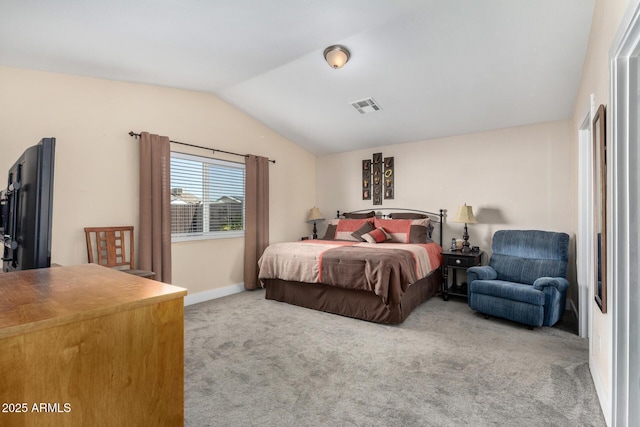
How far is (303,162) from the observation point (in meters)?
5.80

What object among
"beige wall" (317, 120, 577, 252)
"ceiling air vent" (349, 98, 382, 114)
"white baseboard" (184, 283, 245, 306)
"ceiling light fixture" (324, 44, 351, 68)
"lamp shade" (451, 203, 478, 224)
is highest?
"ceiling light fixture" (324, 44, 351, 68)

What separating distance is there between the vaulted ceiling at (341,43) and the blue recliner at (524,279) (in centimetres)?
152

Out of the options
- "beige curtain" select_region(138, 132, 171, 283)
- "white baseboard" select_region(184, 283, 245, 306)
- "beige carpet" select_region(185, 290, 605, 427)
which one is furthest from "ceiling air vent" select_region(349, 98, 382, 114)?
"white baseboard" select_region(184, 283, 245, 306)

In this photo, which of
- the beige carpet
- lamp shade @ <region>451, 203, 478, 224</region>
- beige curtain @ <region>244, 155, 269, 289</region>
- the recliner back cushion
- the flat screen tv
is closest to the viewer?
the flat screen tv

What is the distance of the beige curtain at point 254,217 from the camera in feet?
Result: 15.4

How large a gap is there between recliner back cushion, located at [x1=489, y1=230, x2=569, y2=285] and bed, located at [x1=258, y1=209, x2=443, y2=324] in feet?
2.54

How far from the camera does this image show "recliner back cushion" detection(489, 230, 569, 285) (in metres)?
3.40

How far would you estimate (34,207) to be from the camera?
1129 millimetres

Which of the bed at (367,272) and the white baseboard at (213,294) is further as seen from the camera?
the white baseboard at (213,294)

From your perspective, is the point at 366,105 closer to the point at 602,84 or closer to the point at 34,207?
the point at 602,84

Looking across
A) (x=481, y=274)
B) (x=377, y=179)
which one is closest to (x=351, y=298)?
(x=481, y=274)

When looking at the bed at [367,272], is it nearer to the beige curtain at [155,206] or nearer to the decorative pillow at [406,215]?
the decorative pillow at [406,215]

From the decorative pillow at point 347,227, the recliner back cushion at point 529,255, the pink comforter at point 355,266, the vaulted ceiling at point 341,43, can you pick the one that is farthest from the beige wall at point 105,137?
the recliner back cushion at point 529,255

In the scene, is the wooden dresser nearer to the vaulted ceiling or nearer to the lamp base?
the vaulted ceiling
